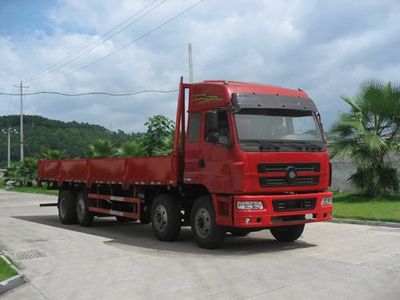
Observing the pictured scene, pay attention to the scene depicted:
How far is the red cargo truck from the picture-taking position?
32.3ft

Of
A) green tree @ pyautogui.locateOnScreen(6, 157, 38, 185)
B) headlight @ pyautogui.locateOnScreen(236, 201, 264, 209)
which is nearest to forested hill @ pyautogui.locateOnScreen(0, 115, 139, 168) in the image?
green tree @ pyautogui.locateOnScreen(6, 157, 38, 185)

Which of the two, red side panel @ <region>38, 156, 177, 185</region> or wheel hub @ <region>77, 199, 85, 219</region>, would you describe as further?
wheel hub @ <region>77, 199, 85, 219</region>

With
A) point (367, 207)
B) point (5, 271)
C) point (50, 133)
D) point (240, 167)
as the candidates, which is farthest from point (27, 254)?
point (50, 133)

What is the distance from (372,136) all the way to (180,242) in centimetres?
932

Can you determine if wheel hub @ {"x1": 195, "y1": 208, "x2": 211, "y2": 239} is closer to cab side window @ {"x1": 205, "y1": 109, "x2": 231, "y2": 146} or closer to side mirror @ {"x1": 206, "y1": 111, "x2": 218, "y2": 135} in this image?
cab side window @ {"x1": 205, "y1": 109, "x2": 231, "y2": 146}

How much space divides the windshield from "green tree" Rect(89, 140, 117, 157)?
20.8 m

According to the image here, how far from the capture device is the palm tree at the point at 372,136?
60.5ft

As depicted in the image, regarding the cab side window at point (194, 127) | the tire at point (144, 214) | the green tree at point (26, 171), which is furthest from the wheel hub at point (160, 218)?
the green tree at point (26, 171)

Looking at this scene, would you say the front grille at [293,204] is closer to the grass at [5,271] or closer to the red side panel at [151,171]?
the red side panel at [151,171]

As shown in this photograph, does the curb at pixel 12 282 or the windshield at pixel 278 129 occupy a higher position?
the windshield at pixel 278 129

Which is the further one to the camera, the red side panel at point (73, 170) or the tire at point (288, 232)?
the red side panel at point (73, 170)

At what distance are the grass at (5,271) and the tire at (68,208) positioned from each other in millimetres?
7059

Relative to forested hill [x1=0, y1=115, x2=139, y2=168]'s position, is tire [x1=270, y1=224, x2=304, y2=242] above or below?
below

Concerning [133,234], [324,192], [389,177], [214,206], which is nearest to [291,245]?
[324,192]
